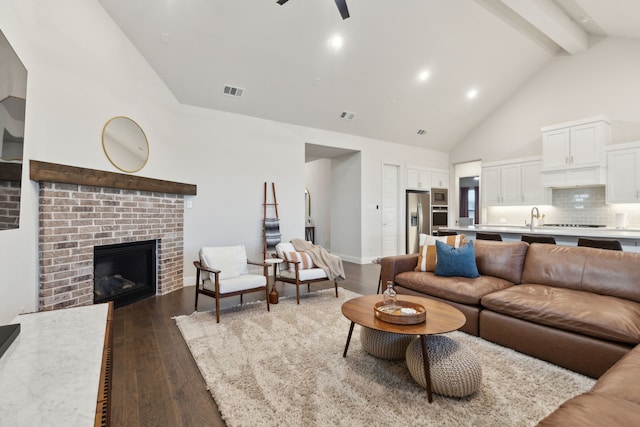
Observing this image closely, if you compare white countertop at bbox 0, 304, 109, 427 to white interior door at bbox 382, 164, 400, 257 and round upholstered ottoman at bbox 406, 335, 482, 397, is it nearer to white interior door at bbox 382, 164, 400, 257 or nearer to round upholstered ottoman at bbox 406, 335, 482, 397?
round upholstered ottoman at bbox 406, 335, 482, 397

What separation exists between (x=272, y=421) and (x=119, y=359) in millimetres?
1505

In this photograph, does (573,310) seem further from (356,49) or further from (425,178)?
(425,178)

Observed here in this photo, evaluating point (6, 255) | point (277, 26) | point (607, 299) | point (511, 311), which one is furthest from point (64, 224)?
point (607, 299)

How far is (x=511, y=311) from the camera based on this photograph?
8.32ft

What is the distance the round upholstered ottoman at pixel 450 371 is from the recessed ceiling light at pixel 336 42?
4.32 metres

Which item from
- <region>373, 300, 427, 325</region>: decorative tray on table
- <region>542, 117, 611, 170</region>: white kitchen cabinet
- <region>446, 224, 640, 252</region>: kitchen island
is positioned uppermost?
<region>542, 117, 611, 170</region>: white kitchen cabinet

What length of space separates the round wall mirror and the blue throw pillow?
3.90 m

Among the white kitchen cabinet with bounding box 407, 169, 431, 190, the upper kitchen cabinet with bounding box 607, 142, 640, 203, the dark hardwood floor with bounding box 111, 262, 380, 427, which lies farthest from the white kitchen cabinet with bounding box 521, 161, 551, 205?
the dark hardwood floor with bounding box 111, 262, 380, 427

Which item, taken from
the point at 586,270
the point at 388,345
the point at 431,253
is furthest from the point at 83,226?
the point at 586,270

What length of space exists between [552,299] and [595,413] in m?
1.59

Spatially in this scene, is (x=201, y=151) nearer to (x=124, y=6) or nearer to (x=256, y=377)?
(x=124, y=6)

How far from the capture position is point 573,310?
225 centimetres

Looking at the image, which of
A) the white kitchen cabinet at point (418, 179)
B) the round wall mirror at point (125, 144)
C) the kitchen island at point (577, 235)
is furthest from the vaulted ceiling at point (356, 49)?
the kitchen island at point (577, 235)

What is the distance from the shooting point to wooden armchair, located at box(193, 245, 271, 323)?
3336mm
